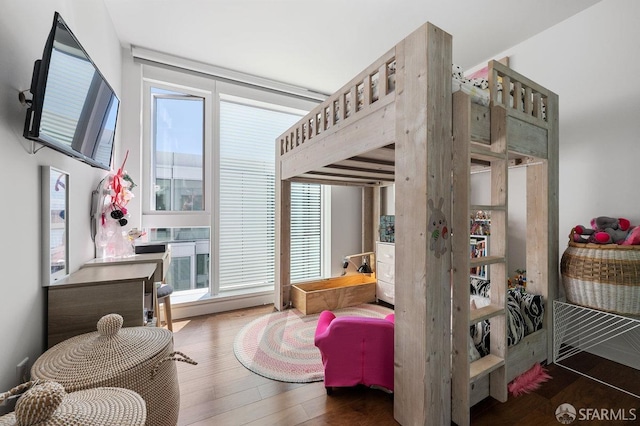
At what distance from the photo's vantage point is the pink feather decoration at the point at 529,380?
1602 mm

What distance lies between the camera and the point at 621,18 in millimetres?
1942

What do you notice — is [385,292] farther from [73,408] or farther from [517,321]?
[73,408]

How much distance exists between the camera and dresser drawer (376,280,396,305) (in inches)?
121

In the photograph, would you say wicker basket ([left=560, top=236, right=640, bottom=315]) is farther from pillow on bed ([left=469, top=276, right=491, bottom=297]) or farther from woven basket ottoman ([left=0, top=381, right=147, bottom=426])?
woven basket ottoman ([left=0, top=381, right=147, bottom=426])

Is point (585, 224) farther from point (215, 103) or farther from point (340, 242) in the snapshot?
point (215, 103)

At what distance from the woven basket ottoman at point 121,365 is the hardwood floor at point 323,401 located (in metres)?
0.34

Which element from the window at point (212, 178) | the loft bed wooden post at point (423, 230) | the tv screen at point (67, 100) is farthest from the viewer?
the window at point (212, 178)

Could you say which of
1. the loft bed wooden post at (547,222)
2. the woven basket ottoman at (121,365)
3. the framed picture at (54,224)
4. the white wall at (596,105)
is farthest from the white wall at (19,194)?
the white wall at (596,105)

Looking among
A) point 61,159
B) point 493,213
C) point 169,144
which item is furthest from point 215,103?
point 493,213

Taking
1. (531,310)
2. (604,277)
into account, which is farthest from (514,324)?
(604,277)

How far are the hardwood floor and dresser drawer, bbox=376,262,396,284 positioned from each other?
151 centimetres

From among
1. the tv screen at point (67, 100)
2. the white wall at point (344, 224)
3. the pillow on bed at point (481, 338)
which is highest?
the tv screen at point (67, 100)

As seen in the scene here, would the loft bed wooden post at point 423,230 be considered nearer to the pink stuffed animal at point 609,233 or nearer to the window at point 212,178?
the pink stuffed animal at point 609,233

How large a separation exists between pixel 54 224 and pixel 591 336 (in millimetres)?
3782
